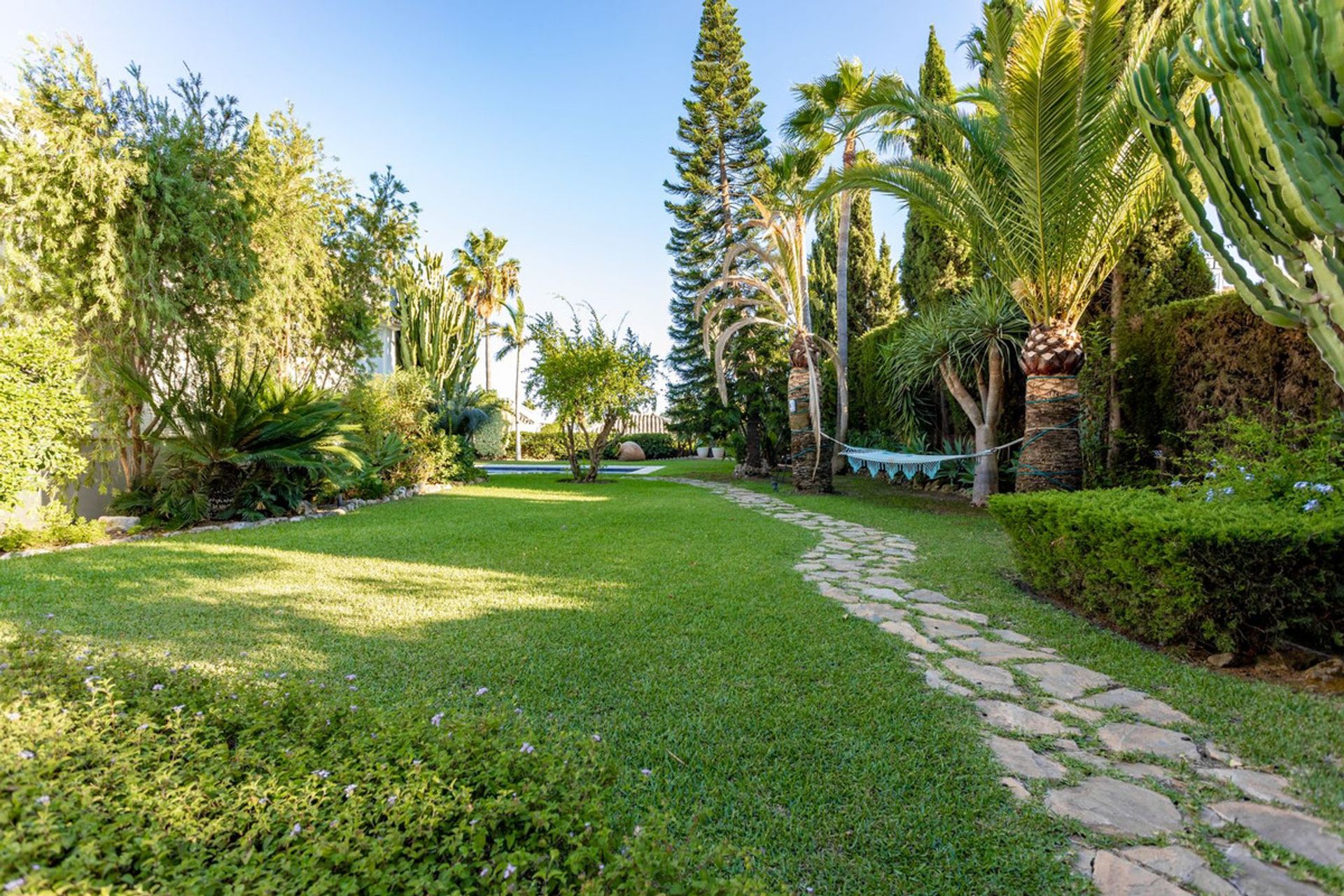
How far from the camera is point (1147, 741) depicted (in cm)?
201

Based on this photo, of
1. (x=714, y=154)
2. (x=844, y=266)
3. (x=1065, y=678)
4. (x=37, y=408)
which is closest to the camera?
(x=1065, y=678)

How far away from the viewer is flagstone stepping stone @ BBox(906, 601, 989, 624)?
334 cm

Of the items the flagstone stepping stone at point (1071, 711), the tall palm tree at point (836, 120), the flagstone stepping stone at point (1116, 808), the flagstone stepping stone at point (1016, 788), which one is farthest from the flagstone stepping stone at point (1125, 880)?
the tall palm tree at point (836, 120)

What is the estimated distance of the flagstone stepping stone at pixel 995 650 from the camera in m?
2.77

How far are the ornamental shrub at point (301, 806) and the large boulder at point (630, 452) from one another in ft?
63.6

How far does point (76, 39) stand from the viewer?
20.6 ft

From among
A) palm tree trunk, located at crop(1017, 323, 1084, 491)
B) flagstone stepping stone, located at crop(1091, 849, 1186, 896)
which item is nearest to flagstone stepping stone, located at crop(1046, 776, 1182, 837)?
flagstone stepping stone, located at crop(1091, 849, 1186, 896)

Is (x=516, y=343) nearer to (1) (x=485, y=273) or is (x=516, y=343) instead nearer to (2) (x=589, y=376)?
(1) (x=485, y=273)

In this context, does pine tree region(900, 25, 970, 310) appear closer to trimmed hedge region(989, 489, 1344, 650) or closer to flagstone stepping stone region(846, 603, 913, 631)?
trimmed hedge region(989, 489, 1344, 650)

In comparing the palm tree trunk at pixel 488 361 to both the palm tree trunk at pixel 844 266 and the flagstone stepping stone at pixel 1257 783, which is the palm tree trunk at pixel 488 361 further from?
the flagstone stepping stone at pixel 1257 783

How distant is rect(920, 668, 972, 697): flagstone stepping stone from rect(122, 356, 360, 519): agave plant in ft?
21.6

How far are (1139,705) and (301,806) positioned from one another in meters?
2.77

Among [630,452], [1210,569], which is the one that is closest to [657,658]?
[1210,569]

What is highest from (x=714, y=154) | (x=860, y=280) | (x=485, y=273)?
(x=714, y=154)
